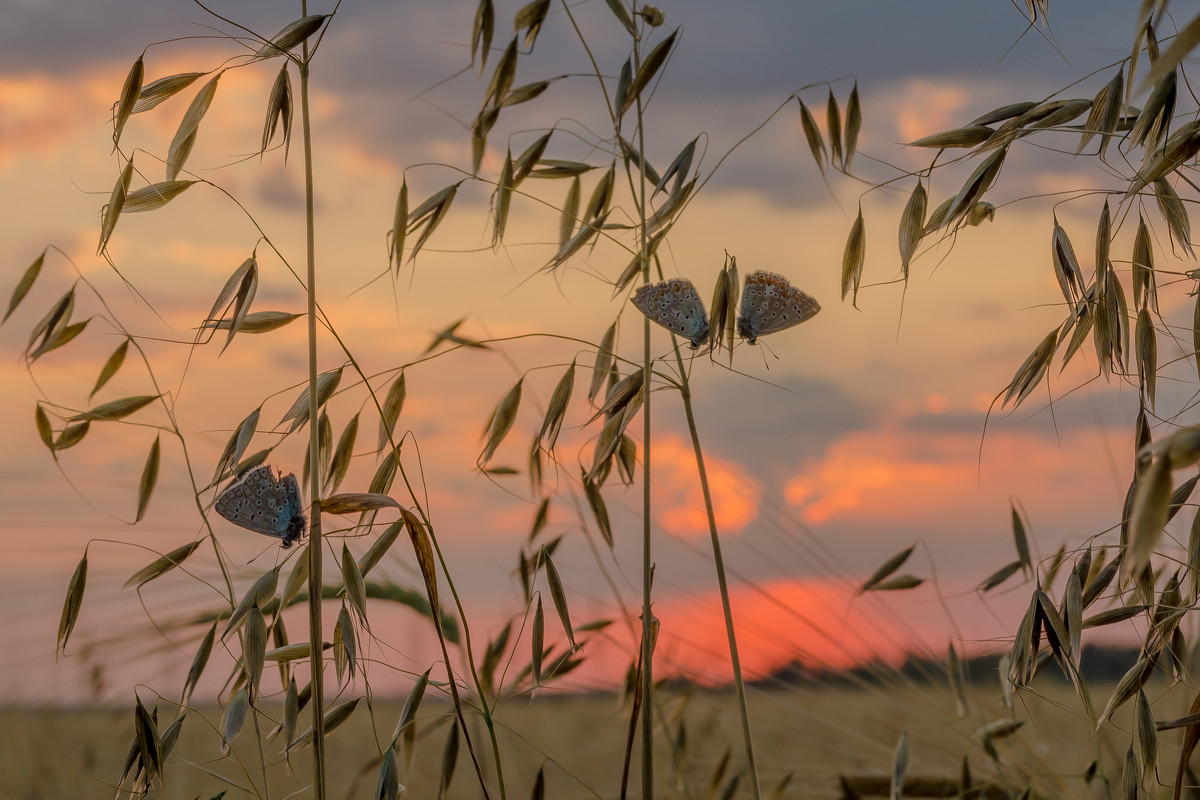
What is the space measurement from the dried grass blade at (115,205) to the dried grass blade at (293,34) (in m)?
0.33

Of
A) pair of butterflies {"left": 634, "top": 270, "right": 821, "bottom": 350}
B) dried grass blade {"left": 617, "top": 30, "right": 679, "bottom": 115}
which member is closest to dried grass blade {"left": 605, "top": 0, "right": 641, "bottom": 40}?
dried grass blade {"left": 617, "top": 30, "right": 679, "bottom": 115}

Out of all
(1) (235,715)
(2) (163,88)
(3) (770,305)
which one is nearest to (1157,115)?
(3) (770,305)

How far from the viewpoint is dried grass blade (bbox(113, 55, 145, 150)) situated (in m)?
1.42

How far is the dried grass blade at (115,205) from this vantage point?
4.66ft

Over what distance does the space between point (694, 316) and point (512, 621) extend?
2.59 ft

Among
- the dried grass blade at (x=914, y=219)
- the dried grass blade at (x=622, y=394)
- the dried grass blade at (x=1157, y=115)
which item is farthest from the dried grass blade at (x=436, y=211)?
the dried grass blade at (x=1157, y=115)

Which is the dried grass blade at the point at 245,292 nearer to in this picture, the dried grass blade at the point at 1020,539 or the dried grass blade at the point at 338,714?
the dried grass blade at the point at 338,714

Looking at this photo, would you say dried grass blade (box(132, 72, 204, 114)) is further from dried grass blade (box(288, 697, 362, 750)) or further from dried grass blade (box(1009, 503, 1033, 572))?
dried grass blade (box(1009, 503, 1033, 572))

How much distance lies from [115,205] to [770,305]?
0.98 metres

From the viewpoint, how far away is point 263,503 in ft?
4.42

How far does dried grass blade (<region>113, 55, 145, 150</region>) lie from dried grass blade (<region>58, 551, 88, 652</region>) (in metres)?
0.69

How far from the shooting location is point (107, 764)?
265 centimetres

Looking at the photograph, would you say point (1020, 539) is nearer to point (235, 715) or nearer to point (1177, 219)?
point (1177, 219)

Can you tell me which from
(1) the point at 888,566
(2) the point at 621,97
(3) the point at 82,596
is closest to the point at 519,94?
(2) the point at 621,97
